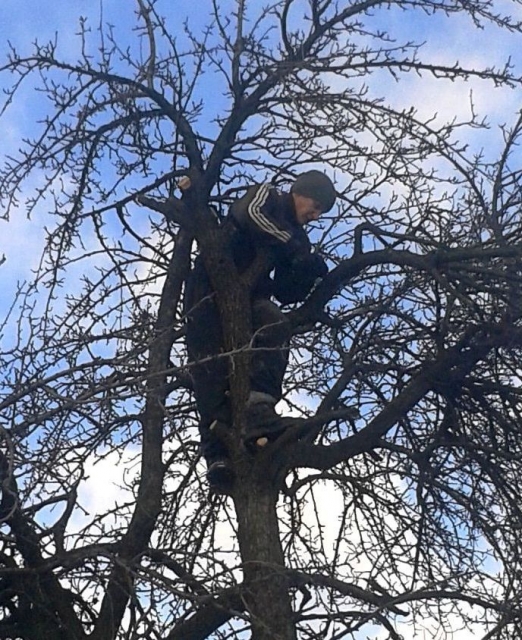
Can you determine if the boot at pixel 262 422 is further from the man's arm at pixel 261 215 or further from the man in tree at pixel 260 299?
the man's arm at pixel 261 215

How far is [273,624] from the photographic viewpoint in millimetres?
4852

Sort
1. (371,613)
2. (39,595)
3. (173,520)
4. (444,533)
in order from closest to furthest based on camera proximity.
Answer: (371,613)
(39,595)
(444,533)
(173,520)

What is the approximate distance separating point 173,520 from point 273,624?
150 cm

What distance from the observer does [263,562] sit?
4.78 m

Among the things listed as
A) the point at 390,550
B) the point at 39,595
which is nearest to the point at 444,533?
the point at 390,550

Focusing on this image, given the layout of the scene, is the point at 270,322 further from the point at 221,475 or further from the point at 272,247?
the point at 221,475

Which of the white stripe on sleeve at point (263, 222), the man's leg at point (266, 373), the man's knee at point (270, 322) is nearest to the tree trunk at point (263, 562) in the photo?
the man's leg at point (266, 373)

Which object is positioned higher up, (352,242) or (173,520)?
(352,242)

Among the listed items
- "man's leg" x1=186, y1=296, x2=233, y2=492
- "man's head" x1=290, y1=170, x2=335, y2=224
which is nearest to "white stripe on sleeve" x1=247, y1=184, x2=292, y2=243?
"man's head" x1=290, y1=170, x2=335, y2=224

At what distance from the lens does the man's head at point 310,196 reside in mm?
5645

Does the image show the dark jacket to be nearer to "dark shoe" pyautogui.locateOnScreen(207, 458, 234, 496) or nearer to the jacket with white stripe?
the jacket with white stripe

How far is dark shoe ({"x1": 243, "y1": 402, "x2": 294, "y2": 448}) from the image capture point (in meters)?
5.15

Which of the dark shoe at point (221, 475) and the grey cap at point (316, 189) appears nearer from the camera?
the dark shoe at point (221, 475)

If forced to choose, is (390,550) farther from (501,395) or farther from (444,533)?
(501,395)
